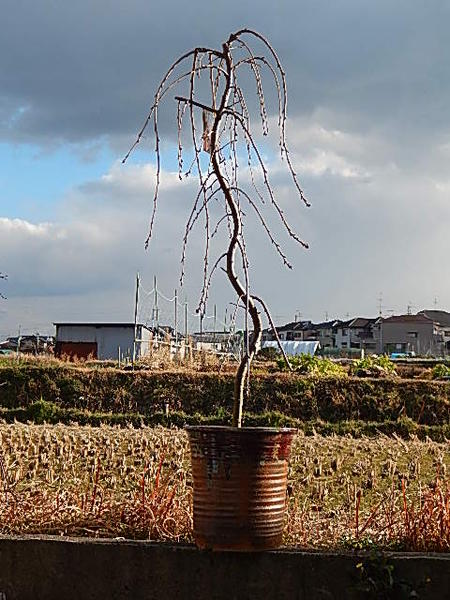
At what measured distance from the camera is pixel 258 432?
3721 millimetres

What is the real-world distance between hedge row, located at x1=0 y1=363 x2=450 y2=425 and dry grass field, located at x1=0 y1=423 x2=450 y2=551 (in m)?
7.95

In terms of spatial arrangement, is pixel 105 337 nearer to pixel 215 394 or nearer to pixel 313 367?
pixel 313 367

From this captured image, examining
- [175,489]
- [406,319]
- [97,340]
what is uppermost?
[406,319]

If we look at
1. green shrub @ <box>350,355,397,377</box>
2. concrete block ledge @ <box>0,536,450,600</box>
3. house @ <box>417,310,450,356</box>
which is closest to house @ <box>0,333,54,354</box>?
green shrub @ <box>350,355,397,377</box>

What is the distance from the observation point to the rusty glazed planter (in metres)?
3.72

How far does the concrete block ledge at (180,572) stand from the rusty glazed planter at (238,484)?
12 centimetres

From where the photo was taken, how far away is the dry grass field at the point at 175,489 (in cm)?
431

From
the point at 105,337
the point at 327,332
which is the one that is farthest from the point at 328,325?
the point at 105,337

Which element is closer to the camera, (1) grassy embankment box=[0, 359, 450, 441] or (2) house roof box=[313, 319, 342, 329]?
(1) grassy embankment box=[0, 359, 450, 441]

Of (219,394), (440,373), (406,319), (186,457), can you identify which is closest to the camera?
(186,457)

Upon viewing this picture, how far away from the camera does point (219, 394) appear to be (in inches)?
744

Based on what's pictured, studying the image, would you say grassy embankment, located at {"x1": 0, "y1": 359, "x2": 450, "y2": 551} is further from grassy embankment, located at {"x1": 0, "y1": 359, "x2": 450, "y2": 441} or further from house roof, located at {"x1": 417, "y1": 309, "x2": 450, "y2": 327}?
house roof, located at {"x1": 417, "y1": 309, "x2": 450, "y2": 327}

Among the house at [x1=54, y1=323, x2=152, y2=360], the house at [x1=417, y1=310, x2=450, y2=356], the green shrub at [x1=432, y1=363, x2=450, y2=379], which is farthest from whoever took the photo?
the house at [x1=417, y1=310, x2=450, y2=356]

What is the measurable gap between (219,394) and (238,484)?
49.9 feet
